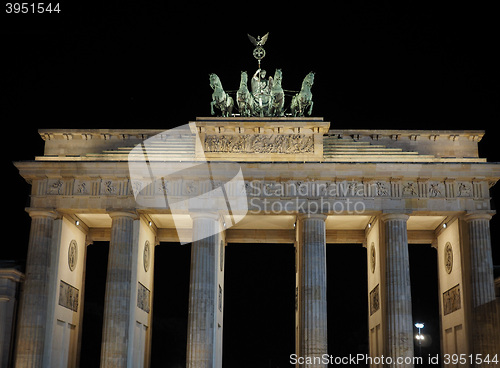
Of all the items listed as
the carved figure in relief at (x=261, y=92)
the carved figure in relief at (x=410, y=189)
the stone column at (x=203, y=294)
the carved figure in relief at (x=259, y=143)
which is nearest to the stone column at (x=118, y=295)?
the stone column at (x=203, y=294)

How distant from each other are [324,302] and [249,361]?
19.4m

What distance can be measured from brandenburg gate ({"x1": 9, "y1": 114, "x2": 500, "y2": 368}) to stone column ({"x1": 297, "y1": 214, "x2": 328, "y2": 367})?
0.06 metres

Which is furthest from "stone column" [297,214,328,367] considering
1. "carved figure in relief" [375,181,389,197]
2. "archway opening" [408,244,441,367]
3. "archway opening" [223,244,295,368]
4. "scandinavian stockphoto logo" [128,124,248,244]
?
"archway opening" [408,244,441,367]

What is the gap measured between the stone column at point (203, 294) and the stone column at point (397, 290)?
363 inches

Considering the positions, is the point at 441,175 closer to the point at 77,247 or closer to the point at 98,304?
the point at 77,247

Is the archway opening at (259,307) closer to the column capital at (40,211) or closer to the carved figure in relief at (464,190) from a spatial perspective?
the carved figure in relief at (464,190)

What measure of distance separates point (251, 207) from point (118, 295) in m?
8.46

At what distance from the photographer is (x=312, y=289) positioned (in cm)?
3438

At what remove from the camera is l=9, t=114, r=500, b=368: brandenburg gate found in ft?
112

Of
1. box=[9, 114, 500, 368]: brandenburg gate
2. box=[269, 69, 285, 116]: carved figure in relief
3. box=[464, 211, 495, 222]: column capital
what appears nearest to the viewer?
box=[9, 114, 500, 368]: brandenburg gate

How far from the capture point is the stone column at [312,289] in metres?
33.5

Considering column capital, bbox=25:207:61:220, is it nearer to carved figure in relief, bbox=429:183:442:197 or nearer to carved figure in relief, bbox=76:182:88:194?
carved figure in relief, bbox=76:182:88:194

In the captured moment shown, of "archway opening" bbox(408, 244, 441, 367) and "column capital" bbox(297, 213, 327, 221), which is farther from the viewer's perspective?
"archway opening" bbox(408, 244, 441, 367)

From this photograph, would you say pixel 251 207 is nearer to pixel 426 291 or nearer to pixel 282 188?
pixel 282 188
